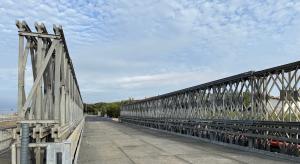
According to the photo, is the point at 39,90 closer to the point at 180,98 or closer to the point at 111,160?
the point at 111,160

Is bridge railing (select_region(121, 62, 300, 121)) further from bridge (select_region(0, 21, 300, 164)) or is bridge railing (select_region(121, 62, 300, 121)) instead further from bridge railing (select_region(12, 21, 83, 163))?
bridge railing (select_region(12, 21, 83, 163))

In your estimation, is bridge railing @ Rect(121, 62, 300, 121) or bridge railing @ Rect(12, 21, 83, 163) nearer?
bridge railing @ Rect(12, 21, 83, 163)

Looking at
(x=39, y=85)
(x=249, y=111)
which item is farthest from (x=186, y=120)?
(x=39, y=85)

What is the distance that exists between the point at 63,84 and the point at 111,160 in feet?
10.8

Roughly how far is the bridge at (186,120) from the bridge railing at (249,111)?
1.3 inches

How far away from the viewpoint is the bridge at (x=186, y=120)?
9.89 m

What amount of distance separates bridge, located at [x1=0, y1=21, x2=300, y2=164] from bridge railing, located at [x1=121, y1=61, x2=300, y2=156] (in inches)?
1.3

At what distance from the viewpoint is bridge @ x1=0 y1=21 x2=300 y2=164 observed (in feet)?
32.4

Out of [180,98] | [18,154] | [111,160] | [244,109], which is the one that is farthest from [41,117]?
[180,98]

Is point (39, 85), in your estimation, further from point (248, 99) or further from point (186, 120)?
point (186, 120)

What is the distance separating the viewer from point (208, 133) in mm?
24203

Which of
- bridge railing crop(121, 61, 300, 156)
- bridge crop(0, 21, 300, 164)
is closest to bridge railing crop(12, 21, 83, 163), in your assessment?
bridge crop(0, 21, 300, 164)

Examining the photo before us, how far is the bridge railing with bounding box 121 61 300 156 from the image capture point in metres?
15.4

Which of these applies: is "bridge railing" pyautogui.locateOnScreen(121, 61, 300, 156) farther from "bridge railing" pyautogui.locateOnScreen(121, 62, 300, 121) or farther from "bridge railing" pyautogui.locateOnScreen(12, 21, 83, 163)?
"bridge railing" pyautogui.locateOnScreen(12, 21, 83, 163)
